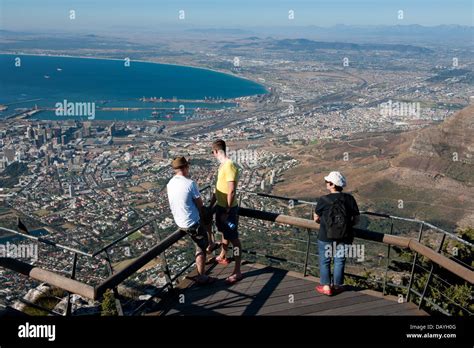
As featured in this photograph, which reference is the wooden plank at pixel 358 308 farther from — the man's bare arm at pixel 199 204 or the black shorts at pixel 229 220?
the man's bare arm at pixel 199 204

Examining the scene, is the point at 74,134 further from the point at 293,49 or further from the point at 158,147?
the point at 293,49

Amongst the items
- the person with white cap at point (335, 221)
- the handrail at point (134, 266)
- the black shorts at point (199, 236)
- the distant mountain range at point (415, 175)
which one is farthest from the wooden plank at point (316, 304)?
the distant mountain range at point (415, 175)

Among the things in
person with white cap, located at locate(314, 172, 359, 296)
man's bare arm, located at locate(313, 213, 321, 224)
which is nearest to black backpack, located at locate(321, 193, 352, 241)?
person with white cap, located at locate(314, 172, 359, 296)

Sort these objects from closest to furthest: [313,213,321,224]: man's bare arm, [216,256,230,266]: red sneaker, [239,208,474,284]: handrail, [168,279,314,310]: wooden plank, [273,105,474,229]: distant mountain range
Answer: [239,208,474,284]: handrail
[168,279,314,310]: wooden plank
[313,213,321,224]: man's bare arm
[216,256,230,266]: red sneaker
[273,105,474,229]: distant mountain range

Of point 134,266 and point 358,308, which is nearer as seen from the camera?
point 134,266

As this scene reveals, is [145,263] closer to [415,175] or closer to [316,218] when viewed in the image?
[316,218]

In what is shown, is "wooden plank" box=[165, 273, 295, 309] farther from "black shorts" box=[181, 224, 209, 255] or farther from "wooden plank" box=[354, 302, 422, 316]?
"wooden plank" box=[354, 302, 422, 316]

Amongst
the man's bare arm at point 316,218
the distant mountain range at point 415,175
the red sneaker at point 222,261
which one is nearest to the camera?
the man's bare arm at point 316,218

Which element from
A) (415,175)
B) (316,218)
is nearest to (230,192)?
(316,218)
